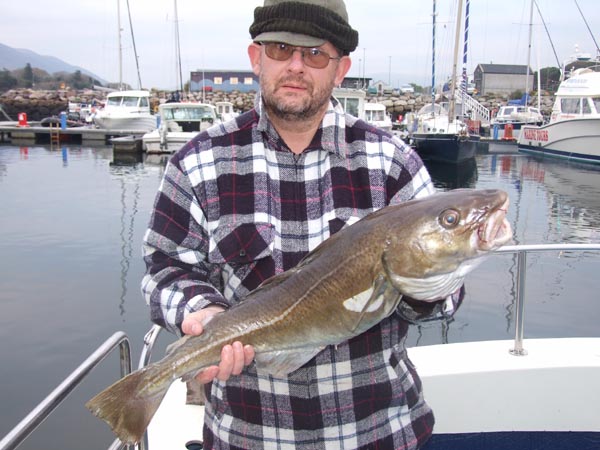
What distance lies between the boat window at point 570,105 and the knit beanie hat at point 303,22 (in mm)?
32053

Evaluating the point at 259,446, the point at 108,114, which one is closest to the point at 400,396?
the point at 259,446

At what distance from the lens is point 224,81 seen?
73.2 metres

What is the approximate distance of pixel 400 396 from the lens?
229cm

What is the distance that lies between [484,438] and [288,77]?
8.81 ft

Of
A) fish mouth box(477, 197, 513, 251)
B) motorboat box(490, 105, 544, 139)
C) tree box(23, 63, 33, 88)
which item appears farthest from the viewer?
tree box(23, 63, 33, 88)

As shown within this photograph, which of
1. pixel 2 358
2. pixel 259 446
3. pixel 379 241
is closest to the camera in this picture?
pixel 379 241

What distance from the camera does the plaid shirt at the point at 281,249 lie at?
223 centimetres

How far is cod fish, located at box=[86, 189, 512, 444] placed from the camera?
199cm

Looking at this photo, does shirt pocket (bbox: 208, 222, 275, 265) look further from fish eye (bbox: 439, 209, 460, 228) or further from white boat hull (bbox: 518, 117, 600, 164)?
white boat hull (bbox: 518, 117, 600, 164)

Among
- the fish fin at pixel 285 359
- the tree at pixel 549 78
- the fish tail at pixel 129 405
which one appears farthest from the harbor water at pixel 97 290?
the tree at pixel 549 78

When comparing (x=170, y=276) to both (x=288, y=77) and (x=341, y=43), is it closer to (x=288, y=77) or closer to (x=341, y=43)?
(x=288, y=77)

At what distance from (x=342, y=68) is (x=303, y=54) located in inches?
11.1

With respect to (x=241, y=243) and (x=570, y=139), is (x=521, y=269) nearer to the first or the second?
(x=241, y=243)

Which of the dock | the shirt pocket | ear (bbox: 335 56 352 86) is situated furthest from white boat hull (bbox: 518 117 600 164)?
the shirt pocket
